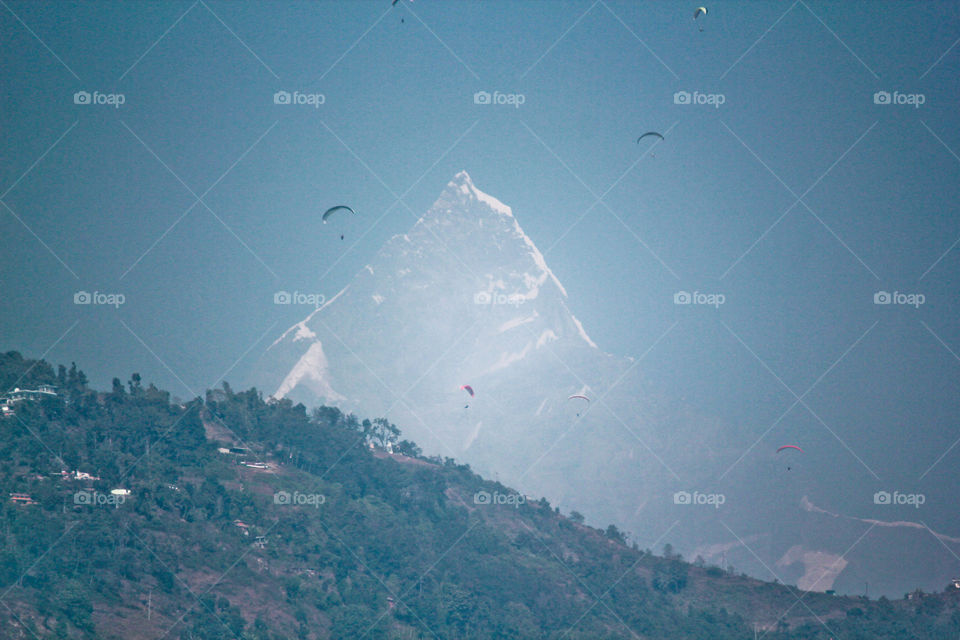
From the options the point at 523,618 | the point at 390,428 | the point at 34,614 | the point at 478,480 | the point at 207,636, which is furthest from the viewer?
the point at 390,428

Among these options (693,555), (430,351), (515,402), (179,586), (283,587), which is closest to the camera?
(179,586)

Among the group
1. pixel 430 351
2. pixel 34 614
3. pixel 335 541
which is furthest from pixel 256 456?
pixel 430 351

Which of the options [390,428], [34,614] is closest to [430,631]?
[34,614]

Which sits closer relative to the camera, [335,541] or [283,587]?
[283,587]

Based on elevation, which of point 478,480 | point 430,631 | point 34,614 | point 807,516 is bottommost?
point 34,614

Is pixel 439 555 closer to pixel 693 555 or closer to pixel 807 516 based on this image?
pixel 693 555

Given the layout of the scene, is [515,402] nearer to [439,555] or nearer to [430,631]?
[439,555]

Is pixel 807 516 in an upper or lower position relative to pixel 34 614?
upper

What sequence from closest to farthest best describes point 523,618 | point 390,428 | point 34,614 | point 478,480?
point 34,614 → point 523,618 → point 478,480 → point 390,428

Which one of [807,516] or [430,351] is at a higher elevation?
[430,351]
